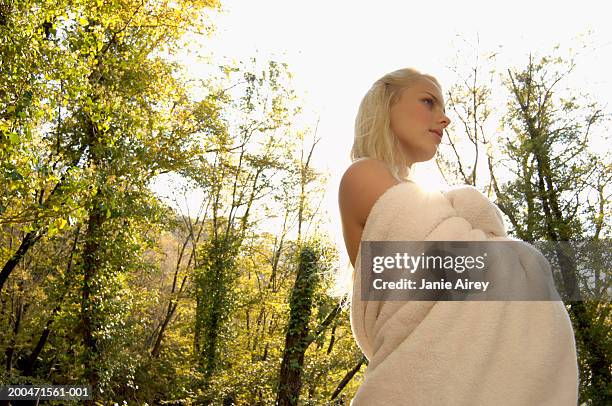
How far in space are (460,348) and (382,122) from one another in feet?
2.31

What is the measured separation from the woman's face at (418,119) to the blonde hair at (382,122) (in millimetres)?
19

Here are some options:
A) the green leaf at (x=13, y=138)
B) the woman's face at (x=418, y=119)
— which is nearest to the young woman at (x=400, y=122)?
the woman's face at (x=418, y=119)

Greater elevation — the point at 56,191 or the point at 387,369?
the point at 56,191

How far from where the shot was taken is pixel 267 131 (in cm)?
1991

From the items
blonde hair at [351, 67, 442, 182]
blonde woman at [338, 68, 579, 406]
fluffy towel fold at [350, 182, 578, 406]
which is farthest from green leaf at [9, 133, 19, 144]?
fluffy towel fold at [350, 182, 578, 406]

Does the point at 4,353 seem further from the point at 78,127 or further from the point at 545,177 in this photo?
the point at 545,177

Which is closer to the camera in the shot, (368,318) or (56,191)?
(368,318)

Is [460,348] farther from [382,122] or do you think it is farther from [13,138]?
[13,138]

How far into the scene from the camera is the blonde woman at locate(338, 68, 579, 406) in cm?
121

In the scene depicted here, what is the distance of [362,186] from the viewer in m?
1.49

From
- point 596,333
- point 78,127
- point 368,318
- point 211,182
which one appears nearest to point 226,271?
point 211,182

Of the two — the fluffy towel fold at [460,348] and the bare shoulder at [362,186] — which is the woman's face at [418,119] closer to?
the bare shoulder at [362,186]

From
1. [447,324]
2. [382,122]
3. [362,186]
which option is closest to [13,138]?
[382,122]

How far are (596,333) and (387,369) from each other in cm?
1144
